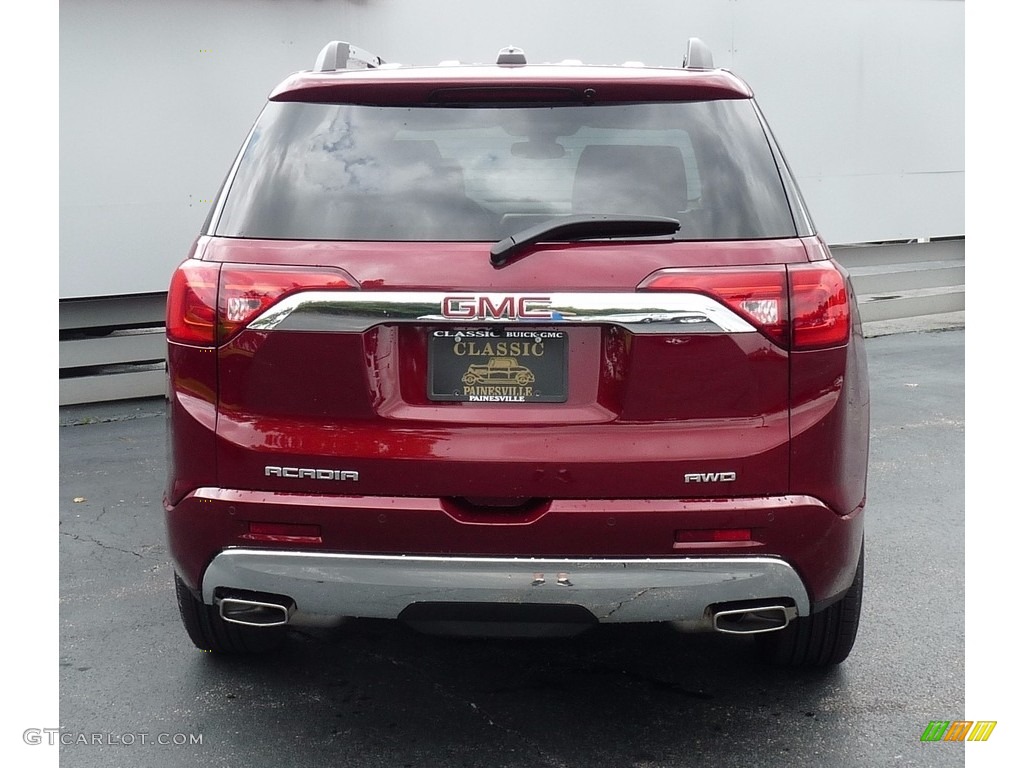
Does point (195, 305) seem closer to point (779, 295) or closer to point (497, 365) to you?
point (497, 365)

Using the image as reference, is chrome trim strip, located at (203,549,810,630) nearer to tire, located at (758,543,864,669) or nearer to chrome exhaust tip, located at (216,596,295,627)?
chrome exhaust tip, located at (216,596,295,627)

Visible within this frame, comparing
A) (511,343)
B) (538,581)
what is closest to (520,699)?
(538,581)

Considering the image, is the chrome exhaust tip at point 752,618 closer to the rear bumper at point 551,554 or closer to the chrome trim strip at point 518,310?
the rear bumper at point 551,554

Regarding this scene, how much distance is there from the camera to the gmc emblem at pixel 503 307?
288cm

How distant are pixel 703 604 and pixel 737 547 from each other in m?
0.17

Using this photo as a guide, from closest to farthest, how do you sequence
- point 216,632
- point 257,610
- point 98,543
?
point 257,610, point 216,632, point 98,543

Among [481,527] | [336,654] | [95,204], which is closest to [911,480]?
[336,654]

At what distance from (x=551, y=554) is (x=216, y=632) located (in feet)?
4.62

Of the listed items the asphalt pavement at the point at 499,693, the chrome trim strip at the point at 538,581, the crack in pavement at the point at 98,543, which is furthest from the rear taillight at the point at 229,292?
the crack in pavement at the point at 98,543

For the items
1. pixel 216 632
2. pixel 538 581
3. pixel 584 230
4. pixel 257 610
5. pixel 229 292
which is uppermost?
pixel 584 230

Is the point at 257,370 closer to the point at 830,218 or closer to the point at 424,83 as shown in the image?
the point at 424,83

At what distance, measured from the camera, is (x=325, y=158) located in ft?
10.4

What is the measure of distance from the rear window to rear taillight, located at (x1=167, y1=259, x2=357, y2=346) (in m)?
0.13

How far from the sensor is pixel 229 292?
3012 mm
